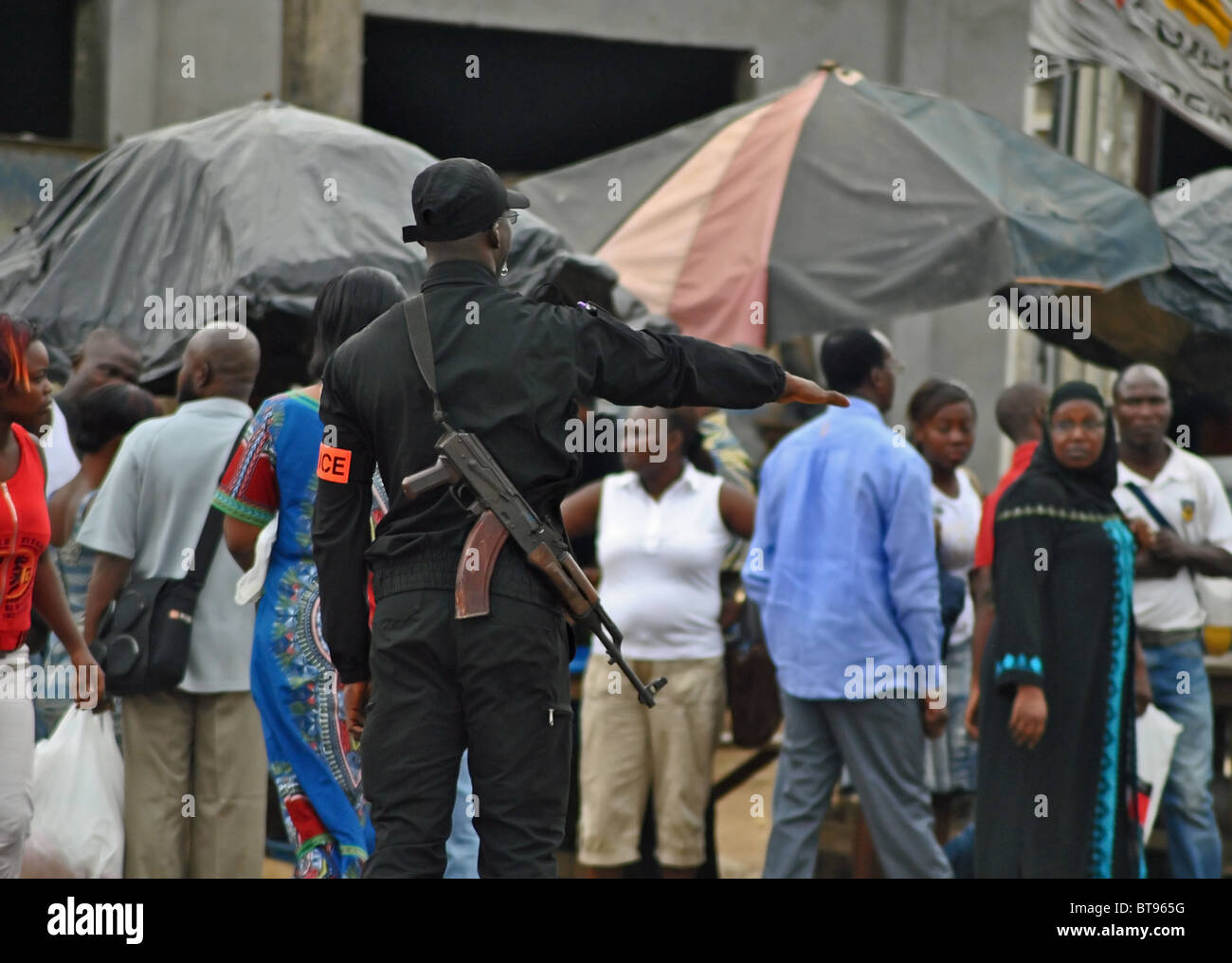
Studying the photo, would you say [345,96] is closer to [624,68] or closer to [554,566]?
[624,68]

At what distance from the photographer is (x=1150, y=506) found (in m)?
7.13

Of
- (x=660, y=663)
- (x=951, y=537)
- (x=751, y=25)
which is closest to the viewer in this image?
(x=660, y=663)

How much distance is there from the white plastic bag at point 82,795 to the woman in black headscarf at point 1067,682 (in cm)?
288

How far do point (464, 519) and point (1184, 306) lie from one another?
5.02 meters

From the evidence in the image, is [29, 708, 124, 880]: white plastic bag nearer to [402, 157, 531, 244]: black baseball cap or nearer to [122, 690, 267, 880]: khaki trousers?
[122, 690, 267, 880]: khaki trousers

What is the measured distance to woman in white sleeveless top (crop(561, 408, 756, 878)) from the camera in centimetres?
711

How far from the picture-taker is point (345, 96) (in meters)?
11.4

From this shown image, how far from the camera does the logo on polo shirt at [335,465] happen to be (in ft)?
13.7

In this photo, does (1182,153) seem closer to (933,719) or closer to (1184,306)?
(1184,306)

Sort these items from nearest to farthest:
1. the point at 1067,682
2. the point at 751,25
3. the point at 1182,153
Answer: the point at 1067,682
the point at 751,25
the point at 1182,153

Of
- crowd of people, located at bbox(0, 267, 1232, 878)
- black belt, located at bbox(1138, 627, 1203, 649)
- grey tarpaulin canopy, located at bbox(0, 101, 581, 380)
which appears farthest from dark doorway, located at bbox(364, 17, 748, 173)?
black belt, located at bbox(1138, 627, 1203, 649)

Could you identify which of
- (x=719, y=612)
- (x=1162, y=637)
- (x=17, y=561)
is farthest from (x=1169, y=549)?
(x=17, y=561)

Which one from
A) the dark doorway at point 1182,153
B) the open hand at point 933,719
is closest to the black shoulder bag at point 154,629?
the open hand at point 933,719

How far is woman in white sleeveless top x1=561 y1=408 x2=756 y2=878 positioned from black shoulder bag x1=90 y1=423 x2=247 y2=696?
1925 mm
